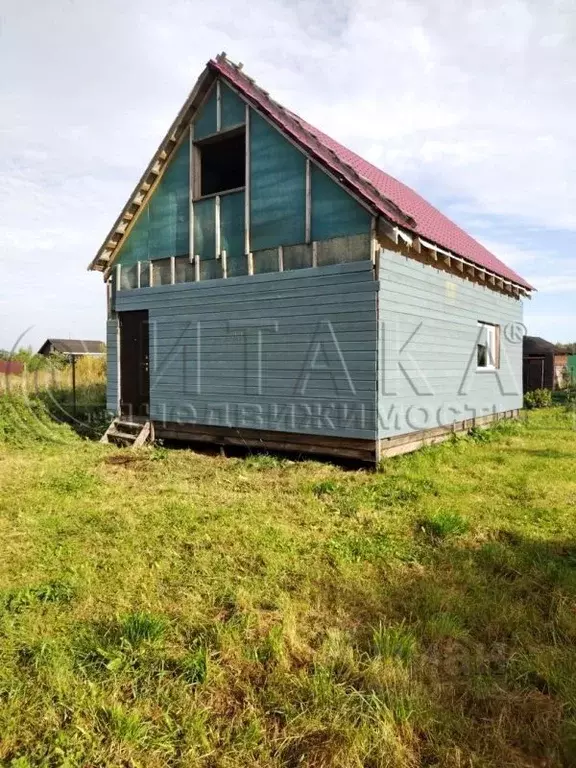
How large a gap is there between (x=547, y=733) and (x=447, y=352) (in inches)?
353

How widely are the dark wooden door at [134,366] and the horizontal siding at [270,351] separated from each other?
75 cm

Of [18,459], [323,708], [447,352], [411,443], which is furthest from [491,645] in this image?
[18,459]

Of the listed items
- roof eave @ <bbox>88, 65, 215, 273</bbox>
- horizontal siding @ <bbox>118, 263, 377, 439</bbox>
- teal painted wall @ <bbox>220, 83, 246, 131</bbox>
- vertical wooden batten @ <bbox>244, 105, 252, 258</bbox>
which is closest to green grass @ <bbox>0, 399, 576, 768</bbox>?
horizontal siding @ <bbox>118, 263, 377, 439</bbox>

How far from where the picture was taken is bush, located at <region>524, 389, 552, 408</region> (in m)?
19.5

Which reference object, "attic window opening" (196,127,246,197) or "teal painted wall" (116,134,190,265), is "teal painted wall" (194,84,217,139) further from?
"teal painted wall" (116,134,190,265)

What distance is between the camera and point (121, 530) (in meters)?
5.89

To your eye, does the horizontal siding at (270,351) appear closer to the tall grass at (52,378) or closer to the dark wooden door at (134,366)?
the dark wooden door at (134,366)

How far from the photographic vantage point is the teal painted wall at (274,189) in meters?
9.44

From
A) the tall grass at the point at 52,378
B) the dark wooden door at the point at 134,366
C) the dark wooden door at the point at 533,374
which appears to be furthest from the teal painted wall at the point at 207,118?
the dark wooden door at the point at 533,374

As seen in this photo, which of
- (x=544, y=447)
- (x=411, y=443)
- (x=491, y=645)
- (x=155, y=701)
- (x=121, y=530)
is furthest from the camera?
(x=544, y=447)

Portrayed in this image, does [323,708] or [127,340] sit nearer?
[323,708]

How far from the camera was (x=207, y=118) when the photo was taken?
10805 mm

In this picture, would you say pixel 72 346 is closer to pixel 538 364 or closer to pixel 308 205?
pixel 538 364

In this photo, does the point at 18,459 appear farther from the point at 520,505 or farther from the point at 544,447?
the point at 544,447
